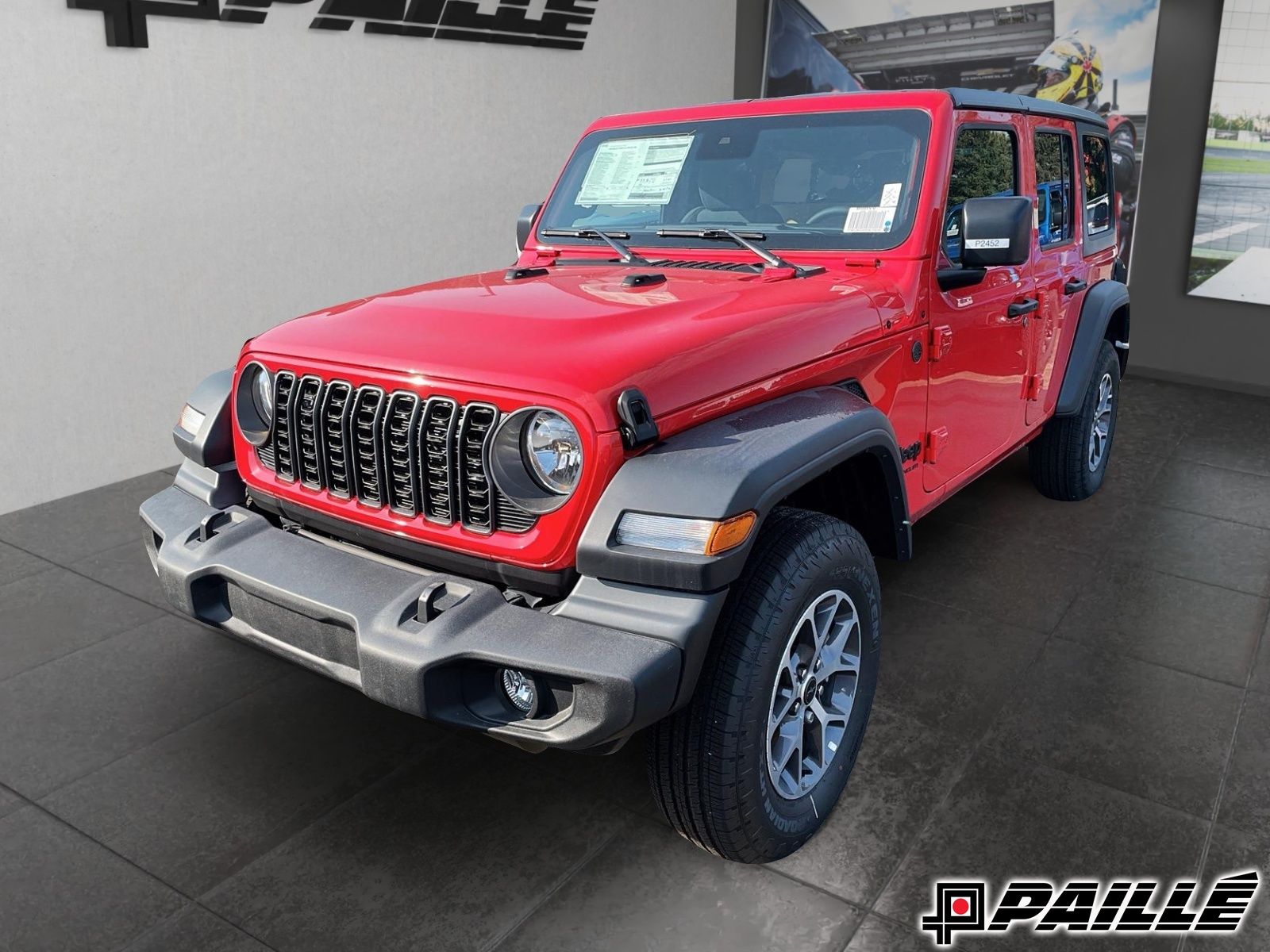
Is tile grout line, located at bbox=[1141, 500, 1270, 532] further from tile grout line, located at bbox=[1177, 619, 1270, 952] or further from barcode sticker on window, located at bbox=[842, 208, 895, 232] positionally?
barcode sticker on window, located at bbox=[842, 208, 895, 232]

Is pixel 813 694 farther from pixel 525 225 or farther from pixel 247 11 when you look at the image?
pixel 247 11

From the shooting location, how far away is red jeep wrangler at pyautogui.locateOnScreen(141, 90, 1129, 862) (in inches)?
79.9

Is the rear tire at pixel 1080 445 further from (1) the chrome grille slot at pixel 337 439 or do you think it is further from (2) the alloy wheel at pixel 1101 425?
(1) the chrome grille slot at pixel 337 439

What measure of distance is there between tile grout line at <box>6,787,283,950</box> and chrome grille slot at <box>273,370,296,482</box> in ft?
3.11

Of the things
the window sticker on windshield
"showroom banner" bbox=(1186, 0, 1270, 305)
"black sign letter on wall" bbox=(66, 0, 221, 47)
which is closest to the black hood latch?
the window sticker on windshield

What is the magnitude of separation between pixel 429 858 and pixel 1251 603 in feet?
10.1

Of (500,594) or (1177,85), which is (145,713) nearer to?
(500,594)

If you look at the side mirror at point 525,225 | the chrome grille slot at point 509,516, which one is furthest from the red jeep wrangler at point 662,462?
the side mirror at point 525,225

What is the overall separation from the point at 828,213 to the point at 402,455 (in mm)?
1556

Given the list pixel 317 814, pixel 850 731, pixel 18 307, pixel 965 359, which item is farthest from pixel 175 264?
pixel 850 731

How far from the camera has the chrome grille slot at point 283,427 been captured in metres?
2.54

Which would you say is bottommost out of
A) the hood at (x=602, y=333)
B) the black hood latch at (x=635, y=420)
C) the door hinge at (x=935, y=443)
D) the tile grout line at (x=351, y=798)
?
the tile grout line at (x=351, y=798)

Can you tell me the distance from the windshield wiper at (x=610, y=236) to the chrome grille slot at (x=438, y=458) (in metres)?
1.18

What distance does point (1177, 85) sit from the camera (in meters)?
7.16
